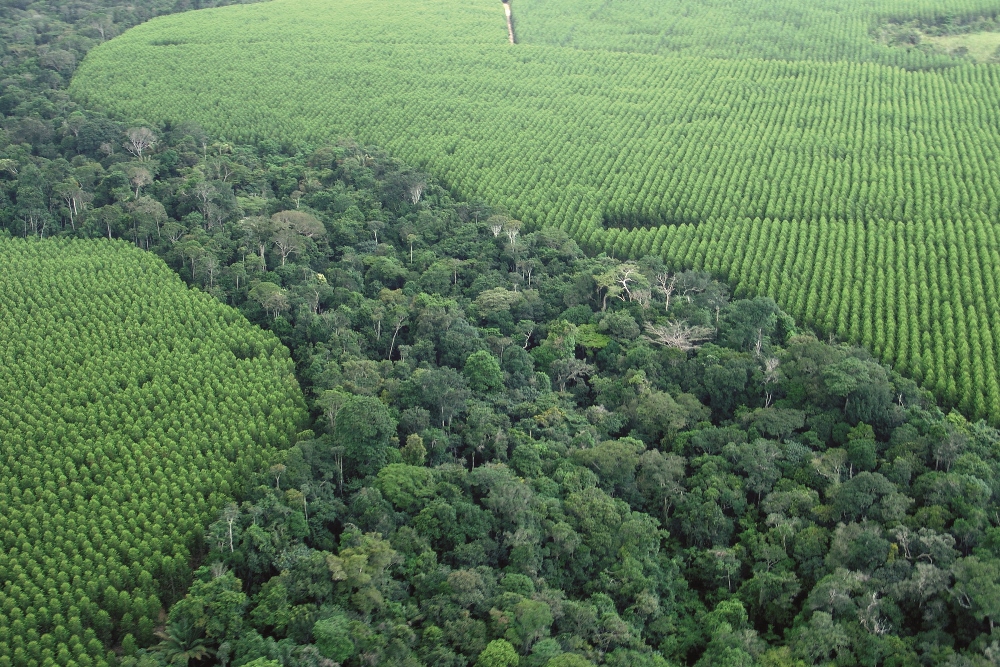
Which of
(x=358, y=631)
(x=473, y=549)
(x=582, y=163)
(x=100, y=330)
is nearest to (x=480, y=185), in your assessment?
(x=582, y=163)

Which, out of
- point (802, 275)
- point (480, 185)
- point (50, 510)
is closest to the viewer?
point (50, 510)

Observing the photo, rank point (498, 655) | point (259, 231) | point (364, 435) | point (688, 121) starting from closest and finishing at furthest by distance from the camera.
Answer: point (498, 655) → point (364, 435) → point (259, 231) → point (688, 121)

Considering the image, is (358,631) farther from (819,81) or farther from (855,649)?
(819,81)

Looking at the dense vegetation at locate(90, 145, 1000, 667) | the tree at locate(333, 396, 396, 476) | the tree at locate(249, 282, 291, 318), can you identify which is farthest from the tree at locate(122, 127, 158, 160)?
the tree at locate(333, 396, 396, 476)

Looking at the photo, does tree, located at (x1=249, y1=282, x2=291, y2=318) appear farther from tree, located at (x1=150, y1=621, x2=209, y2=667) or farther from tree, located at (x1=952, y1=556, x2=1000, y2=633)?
tree, located at (x1=952, y1=556, x2=1000, y2=633)

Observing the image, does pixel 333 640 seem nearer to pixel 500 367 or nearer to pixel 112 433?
pixel 112 433

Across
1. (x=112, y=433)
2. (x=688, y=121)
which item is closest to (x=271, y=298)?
(x=112, y=433)
